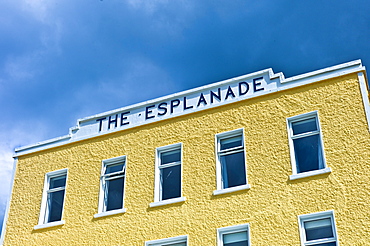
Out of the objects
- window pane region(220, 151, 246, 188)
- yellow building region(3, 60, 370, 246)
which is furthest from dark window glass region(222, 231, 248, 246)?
window pane region(220, 151, 246, 188)

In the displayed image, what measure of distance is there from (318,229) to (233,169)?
3194mm

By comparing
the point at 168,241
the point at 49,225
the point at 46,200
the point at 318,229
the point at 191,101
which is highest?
the point at 191,101

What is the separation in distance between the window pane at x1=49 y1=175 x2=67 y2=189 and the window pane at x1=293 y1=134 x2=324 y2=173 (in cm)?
776

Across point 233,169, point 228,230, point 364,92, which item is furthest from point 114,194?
point 364,92

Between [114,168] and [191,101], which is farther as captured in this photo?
[114,168]

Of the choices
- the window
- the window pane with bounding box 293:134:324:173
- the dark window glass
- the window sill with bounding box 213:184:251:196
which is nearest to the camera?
the window

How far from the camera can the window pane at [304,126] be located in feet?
55.7

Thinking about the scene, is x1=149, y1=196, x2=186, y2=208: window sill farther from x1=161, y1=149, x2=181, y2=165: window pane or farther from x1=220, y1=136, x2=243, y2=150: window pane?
x1=220, y1=136, x2=243, y2=150: window pane

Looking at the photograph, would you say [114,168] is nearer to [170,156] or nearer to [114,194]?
[114,194]

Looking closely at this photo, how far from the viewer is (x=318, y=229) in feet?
50.3

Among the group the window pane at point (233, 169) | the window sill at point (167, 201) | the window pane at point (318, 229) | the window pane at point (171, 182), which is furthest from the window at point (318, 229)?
the window pane at point (171, 182)

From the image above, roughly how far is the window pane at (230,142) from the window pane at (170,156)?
4.61ft

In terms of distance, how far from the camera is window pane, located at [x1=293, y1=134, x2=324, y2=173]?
53.8 feet

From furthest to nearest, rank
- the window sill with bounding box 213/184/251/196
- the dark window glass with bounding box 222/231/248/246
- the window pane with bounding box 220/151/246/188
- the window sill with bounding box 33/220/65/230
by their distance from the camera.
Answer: the window sill with bounding box 33/220/65/230
the window pane with bounding box 220/151/246/188
the window sill with bounding box 213/184/251/196
the dark window glass with bounding box 222/231/248/246
